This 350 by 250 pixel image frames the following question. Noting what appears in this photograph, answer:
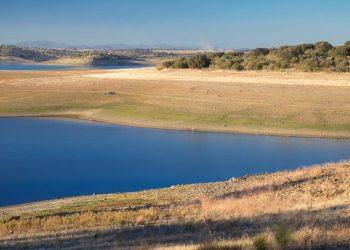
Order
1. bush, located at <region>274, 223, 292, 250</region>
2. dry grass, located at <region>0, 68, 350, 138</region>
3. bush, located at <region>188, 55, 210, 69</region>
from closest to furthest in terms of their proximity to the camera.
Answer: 1. bush, located at <region>274, 223, 292, 250</region>
2. dry grass, located at <region>0, 68, 350, 138</region>
3. bush, located at <region>188, 55, 210, 69</region>

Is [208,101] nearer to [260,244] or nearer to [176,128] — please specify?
[176,128]

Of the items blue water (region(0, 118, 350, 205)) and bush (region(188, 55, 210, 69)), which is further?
bush (region(188, 55, 210, 69))

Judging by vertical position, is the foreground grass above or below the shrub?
below

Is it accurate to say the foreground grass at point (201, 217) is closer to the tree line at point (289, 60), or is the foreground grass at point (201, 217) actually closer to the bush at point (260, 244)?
the bush at point (260, 244)

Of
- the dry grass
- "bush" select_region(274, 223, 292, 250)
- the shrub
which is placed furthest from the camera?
the dry grass

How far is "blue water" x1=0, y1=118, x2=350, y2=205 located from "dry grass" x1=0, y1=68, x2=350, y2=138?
7.25 ft

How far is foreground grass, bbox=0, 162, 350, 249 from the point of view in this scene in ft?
32.2

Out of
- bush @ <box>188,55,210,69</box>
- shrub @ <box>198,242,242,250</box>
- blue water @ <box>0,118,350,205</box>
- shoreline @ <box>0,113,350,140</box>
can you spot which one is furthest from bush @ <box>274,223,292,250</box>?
bush @ <box>188,55,210,69</box>

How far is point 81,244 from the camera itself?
10789 millimetres

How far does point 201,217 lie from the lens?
40.9 ft

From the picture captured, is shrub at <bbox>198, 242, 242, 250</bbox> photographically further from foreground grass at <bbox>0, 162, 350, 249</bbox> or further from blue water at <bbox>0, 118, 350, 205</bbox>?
blue water at <bbox>0, 118, 350, 205</bbox>

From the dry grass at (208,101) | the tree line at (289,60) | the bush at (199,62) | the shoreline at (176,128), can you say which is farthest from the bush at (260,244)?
the bush at (199,62)

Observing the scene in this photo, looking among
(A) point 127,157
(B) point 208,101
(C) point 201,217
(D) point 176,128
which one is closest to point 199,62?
(B) point 208,101

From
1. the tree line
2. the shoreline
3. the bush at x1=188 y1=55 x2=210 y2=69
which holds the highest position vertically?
the tree line
